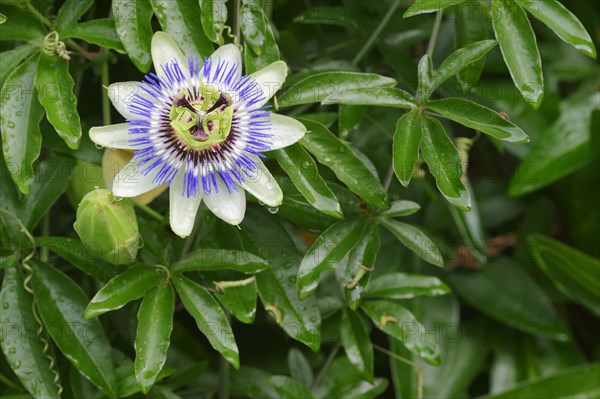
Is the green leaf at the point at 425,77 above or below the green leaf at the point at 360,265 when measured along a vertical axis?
above

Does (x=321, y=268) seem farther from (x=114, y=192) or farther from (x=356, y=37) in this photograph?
(x=356, y=37)

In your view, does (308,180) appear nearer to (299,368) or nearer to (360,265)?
(360,265)

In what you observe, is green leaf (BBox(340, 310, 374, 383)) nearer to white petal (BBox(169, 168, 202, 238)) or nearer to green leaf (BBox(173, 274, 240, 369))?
green leaf (BBox(173, 274, 240, 369))

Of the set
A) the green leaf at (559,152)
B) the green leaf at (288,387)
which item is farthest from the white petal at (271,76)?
the green leaf at (559,152)

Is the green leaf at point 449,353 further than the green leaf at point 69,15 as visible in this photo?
Yes

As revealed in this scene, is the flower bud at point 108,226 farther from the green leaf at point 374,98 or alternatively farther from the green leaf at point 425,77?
the green leaf at point 425,77

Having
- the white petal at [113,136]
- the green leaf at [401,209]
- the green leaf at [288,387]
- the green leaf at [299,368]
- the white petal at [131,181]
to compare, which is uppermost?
the white petal at [113,136]

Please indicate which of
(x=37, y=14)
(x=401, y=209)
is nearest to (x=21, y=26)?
(x=37, y=14)
